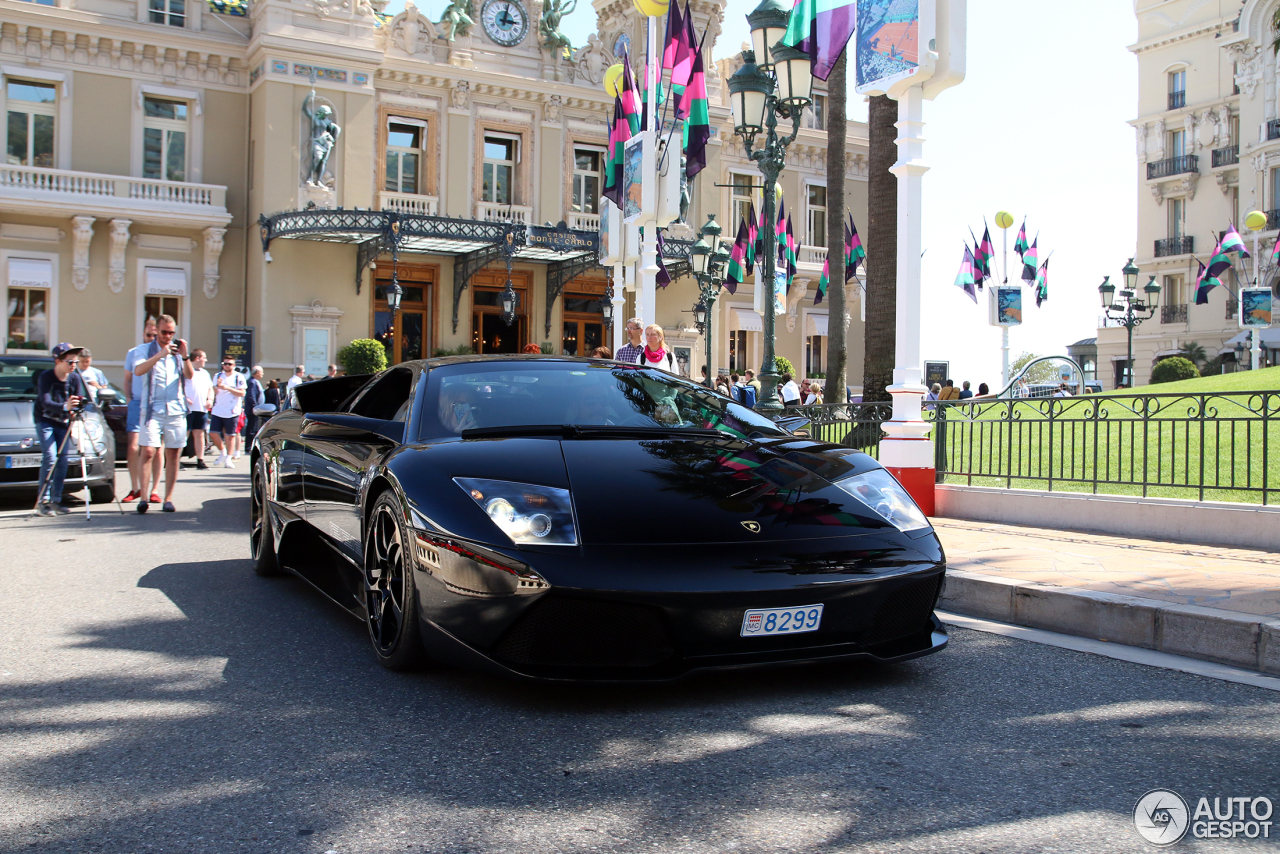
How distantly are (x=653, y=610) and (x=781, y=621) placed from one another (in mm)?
463

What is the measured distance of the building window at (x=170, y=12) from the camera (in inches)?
1057

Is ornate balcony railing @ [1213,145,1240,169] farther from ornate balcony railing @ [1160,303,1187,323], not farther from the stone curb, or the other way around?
the stone curb

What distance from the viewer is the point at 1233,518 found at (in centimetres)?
717

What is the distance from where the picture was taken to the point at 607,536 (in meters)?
3.38

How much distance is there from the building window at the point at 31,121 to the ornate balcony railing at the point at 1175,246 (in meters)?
47.1

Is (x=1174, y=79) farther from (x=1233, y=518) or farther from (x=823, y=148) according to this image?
(x=1233, y=518)

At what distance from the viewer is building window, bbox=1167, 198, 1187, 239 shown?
49.2 meters

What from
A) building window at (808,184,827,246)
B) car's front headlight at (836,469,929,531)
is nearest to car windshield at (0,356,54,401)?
car's front headlight at (836,469,929,531)

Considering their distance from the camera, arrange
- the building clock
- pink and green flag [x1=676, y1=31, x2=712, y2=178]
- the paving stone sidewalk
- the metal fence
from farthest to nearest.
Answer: the building clock → pink and green flag [x1=676, y1=31, x2=712, y2=178] → the metal fence → the paving stone sidewalk

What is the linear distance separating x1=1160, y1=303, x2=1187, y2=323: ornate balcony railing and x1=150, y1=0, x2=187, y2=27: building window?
43.7 metres

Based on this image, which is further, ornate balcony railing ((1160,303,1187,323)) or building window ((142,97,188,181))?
ornate balcony railing ((1160,303,1187,323))

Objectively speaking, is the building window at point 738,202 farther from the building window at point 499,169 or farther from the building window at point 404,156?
the building window at point 404,156

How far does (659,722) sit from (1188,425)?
20.5 feet

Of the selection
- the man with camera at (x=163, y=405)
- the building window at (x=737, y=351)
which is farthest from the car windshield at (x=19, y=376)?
the building window at (x=737, y=351)
